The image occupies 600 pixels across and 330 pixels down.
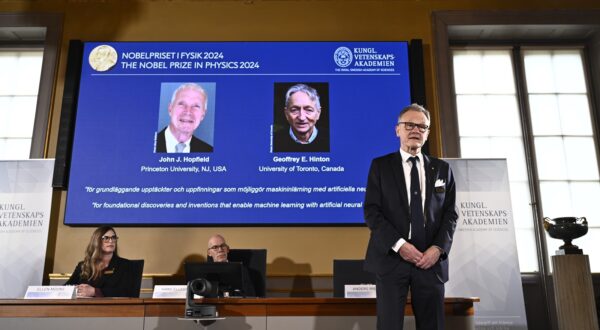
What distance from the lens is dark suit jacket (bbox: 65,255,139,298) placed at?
3.76 metres

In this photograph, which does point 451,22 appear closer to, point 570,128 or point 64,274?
point 570,128

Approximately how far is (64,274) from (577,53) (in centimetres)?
534

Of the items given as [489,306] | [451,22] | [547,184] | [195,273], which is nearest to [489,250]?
[489,306]

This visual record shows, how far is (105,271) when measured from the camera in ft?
12.6

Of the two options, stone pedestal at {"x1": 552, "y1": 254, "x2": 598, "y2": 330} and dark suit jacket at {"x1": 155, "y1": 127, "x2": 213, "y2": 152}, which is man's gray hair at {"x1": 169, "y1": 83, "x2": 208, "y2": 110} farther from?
stone pedestal at {"x1": 552, "y1": 254, "x2": 598, "y2": 330}

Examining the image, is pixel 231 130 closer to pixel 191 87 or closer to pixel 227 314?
pixel 191 87

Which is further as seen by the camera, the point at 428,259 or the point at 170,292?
the point at 170,292

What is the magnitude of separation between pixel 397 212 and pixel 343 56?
9.78 feet

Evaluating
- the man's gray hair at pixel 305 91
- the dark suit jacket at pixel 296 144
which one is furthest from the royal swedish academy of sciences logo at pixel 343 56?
the dark suit jacket at pixel 296 144

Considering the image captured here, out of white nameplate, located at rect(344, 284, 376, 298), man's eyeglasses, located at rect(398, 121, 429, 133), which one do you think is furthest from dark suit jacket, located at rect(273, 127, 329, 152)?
man's eyeglasses, located at rect(398, 121, 429, 133)

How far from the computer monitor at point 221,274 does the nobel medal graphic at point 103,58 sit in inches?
111

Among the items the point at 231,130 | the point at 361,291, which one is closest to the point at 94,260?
the point at 231,130

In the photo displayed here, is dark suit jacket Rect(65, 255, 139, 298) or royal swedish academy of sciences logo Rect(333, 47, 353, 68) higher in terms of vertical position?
royal swedish academy of sciences logo Rect(333, 47, 353, 68)

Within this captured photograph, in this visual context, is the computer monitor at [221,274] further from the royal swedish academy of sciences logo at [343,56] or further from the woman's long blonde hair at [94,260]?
the royal swedish academy of sciences logo at [343,56]
